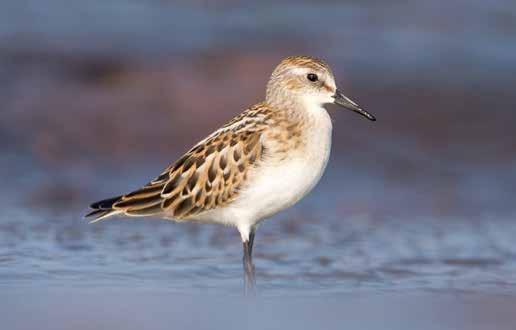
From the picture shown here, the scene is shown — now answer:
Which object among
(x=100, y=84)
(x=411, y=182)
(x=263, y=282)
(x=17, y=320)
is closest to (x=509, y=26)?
(x=411, y=182)

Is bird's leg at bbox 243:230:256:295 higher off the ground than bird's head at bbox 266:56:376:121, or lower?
lower

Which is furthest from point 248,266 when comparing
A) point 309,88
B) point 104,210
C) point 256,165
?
point 309,88

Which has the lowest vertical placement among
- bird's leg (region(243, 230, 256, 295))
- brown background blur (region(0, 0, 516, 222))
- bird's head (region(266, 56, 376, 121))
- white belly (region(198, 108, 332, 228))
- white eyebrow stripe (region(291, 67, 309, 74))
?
bird's leg (region(243, 230, 256, 295))

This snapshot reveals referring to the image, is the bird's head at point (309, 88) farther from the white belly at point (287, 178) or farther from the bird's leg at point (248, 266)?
the bird's leg at point (248, 266)

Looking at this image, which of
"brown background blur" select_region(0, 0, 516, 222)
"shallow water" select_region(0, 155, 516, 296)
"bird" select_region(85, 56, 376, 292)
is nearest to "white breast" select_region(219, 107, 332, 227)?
"bird" select_region(85, 56, 376, 292)

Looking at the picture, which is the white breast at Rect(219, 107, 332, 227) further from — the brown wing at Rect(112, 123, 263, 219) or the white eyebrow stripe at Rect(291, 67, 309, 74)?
the white eyebrow stripe at Rect(291, 67, 309, 74)

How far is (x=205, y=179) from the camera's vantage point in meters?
8.49

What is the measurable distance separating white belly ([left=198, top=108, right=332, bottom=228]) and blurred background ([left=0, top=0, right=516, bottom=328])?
2.30 feet

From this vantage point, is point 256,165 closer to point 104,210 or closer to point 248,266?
point 248,266

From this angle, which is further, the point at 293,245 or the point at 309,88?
the point at 293,245

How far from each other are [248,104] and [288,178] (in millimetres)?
5475

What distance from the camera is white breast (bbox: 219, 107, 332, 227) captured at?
322 inches

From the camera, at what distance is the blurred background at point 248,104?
9.43 meters

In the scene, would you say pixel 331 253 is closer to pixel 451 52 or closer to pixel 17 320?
pixel 17 320
